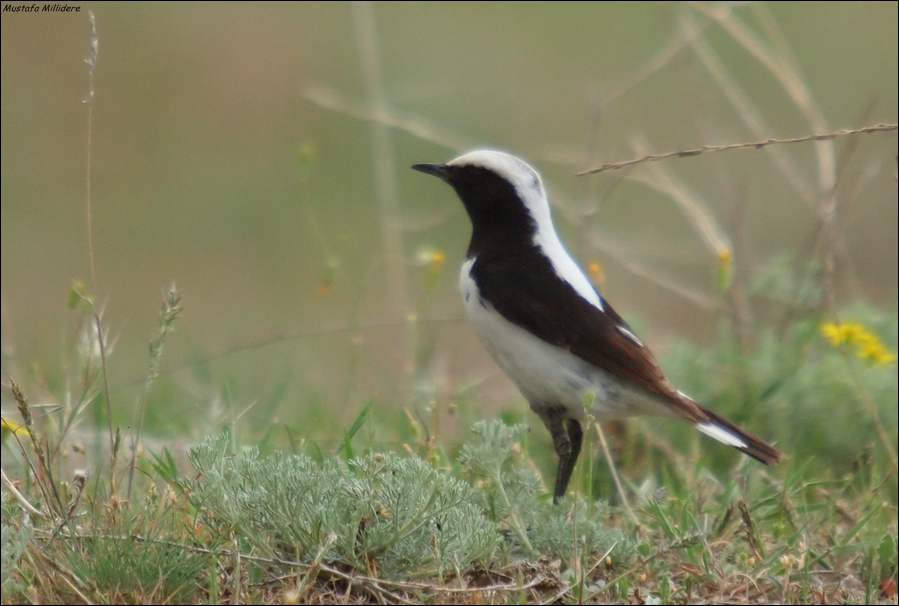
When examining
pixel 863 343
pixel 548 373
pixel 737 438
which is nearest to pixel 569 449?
pixel 548 373

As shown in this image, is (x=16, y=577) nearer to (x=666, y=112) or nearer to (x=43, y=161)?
(x=43, y=161)

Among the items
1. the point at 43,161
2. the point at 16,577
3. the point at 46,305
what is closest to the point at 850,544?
the point at 16,577

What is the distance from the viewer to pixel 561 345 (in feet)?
14.5

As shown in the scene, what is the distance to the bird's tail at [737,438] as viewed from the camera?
171 inches

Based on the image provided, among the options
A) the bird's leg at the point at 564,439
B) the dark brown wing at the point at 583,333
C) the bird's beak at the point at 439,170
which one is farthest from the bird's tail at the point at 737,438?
the bird's beak at the point at 439,170

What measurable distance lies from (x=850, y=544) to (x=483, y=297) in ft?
5.28

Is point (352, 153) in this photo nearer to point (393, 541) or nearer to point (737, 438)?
point (737, 438)

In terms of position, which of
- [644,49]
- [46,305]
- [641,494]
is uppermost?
[644,49]

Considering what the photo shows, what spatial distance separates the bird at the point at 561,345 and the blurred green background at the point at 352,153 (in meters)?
2.64

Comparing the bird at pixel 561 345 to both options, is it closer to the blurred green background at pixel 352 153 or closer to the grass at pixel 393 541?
the grass at pixel 393 541

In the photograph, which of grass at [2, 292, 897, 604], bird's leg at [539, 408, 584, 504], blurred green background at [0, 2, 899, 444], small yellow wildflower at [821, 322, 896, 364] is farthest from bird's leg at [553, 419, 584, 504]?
blurred green background at [0, 2, 899, 444]

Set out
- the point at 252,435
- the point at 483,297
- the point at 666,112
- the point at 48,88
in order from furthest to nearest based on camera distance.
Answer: the point at 666,112 < the point at 48,88 < the point at 252,435 < the point at 483,297

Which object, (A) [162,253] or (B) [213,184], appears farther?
(B) [213,184]

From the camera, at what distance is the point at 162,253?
10609mm
